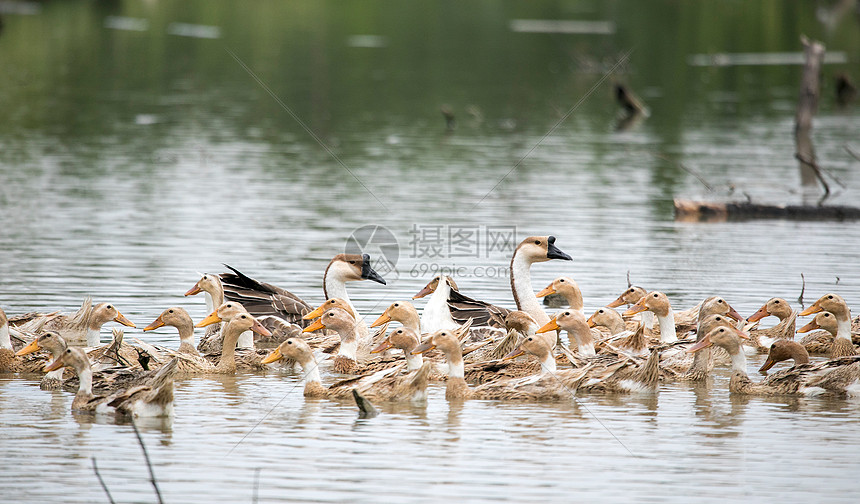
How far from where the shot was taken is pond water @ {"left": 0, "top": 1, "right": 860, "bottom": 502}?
8719 millimetres

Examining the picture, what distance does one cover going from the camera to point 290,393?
10961 millimetres

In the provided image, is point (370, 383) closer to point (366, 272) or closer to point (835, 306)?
point (366, 272)

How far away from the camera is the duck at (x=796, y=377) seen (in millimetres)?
10742

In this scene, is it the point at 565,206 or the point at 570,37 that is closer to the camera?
the point at 565,206

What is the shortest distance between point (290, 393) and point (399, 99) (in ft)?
109

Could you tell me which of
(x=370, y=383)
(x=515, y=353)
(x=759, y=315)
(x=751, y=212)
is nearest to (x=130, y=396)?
(x=370, y=383)

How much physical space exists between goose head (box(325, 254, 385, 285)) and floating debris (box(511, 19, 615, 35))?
175 ft

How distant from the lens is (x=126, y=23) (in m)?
69.9

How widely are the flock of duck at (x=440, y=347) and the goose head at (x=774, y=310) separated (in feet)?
0.05

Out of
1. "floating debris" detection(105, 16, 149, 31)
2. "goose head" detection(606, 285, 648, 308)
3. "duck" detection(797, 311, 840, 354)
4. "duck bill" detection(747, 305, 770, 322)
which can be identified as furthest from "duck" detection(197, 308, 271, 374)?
"floating debris" detection(105, 16, 149, 31)

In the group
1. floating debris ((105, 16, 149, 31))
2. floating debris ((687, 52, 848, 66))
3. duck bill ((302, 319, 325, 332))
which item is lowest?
duck bill ((302, 319, 325, 332))

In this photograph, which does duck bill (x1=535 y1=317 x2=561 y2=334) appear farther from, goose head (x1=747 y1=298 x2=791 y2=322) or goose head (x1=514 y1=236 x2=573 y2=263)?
goose head (x1=747 y1=298 x2=791 y2=322)

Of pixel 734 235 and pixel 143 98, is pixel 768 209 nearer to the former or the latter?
pixel 734 235

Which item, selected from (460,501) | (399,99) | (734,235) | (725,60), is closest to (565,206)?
(734,235)
